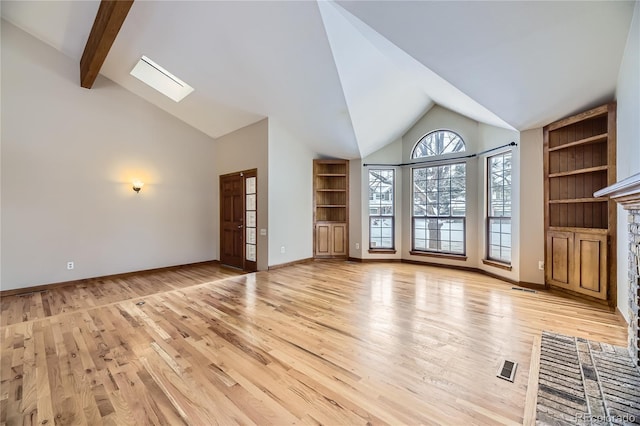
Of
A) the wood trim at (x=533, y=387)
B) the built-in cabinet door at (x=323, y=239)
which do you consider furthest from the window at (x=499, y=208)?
the built-in cabinet door at (x=323, y=239)

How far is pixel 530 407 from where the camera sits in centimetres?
165

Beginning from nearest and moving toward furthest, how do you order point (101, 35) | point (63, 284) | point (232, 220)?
point (101, 35) → point (63, 284) → point (232, 220)

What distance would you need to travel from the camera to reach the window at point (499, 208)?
4.62 meters

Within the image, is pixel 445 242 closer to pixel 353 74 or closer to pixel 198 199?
pixel 353 74

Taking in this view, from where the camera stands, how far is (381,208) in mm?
6246

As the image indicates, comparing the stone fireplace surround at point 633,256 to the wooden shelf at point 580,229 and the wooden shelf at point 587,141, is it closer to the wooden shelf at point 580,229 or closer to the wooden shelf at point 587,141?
the wooden shelf at point 580,229

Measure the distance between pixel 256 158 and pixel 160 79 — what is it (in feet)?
7.27

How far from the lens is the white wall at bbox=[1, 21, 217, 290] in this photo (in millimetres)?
4129

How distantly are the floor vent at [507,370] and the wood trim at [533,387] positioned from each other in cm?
10

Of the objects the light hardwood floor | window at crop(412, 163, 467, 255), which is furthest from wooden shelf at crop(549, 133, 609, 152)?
the light hardwood floor

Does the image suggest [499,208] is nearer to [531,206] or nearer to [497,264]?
[531,206]

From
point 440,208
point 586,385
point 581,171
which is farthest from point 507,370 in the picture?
point 440,208

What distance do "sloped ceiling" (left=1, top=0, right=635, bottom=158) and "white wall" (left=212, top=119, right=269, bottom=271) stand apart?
37 centimetres

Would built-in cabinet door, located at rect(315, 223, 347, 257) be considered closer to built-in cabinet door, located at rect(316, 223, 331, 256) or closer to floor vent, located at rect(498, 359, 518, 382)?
built-in cabinet door, located at rect(316, 223, 331, 256)
